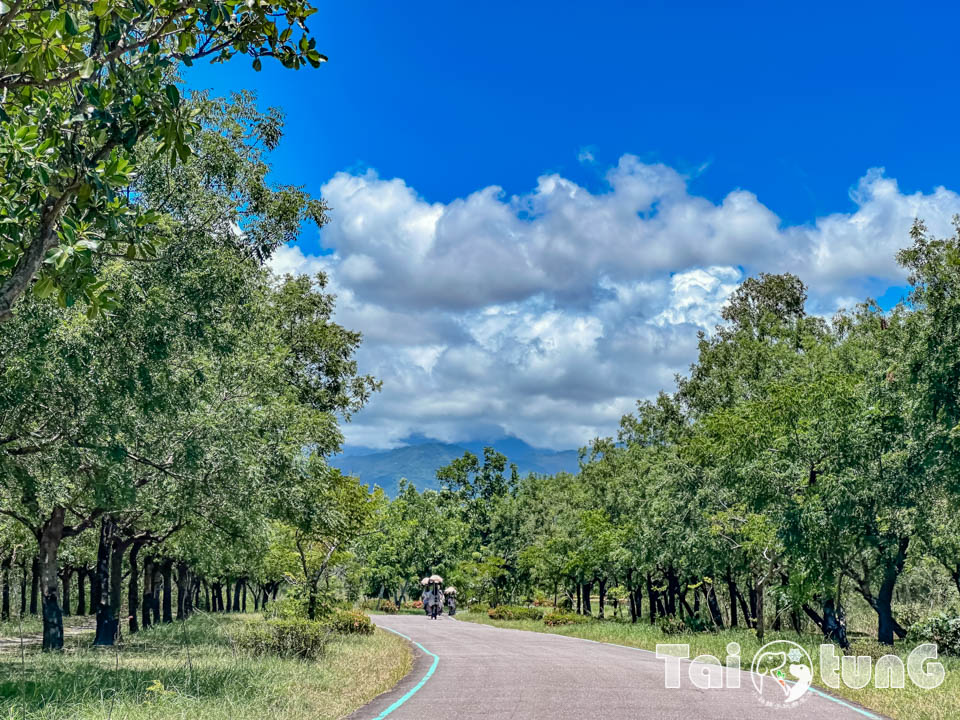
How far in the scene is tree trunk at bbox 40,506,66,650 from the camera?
20484 mm

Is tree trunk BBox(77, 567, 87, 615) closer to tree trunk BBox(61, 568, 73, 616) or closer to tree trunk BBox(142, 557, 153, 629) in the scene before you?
tree trunk BBox(61, 568, 73, 616)

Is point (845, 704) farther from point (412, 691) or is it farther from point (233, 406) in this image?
point (233, 406)

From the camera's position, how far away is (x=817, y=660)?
17.1 metres

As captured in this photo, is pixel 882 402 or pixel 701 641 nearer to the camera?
pixel 882 402

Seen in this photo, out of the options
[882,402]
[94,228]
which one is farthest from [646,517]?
[94,228]

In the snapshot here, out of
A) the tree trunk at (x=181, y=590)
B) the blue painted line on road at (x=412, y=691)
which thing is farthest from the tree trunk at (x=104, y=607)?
the tree trunk at (x=181, y=590)

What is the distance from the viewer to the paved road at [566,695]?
10.2 meters

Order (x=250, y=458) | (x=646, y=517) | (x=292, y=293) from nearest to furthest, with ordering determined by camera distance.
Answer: (x=250, y=458), (x=292, y=293), (x=646, y=517)

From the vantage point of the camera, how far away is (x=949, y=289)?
50.1 feet

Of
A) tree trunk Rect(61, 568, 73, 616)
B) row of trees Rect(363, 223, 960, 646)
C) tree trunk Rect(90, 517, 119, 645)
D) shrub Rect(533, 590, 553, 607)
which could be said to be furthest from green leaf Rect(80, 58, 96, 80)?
shrub Rect(533, 590, 553, 607)

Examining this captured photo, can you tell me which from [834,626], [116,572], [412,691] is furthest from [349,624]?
[834,626]

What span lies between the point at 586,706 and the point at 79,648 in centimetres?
1746

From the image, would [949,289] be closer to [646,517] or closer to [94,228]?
[94,228]

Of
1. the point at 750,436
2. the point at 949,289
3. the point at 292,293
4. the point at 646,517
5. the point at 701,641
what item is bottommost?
the point at 701,641
